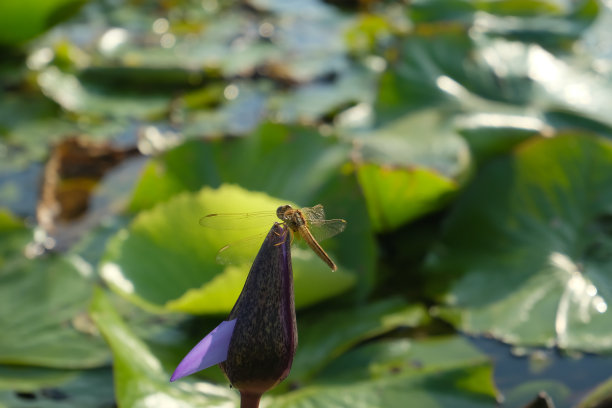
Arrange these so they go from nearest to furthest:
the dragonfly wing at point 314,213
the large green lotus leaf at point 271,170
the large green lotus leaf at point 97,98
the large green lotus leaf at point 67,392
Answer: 1. the dragonfly wing at point 314,213
2. the large green lotus leaf at point 67,392
3. the large green lotus leaf at point 271,170
4. the large green lotus leaf at point 97,98

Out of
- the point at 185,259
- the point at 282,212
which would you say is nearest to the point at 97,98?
the point at 185,259

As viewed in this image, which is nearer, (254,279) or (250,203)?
(254,279)

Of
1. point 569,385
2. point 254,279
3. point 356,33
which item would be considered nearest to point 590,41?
point 356,33

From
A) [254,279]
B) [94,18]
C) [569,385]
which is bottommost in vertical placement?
[94,18]

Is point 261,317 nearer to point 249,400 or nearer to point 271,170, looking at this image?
point 249,400

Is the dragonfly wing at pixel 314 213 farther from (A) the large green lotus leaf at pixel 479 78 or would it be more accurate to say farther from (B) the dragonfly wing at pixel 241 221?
(A) the large green lotus leaf at pixel 479 78

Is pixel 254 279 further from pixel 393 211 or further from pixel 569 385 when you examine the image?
pixel 393 211

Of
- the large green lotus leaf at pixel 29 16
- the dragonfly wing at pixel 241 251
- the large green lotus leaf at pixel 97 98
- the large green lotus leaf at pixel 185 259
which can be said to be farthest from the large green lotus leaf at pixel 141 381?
the large green lotus leaf at pixel 29 16

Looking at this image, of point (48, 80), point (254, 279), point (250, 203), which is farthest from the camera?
point (48, 80)
